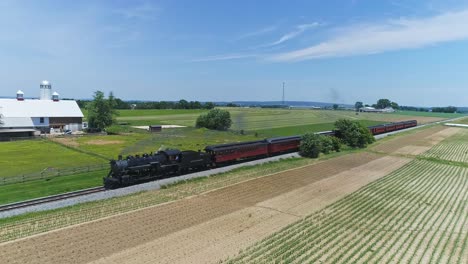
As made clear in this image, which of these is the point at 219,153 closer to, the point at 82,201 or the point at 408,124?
the point at 82,201

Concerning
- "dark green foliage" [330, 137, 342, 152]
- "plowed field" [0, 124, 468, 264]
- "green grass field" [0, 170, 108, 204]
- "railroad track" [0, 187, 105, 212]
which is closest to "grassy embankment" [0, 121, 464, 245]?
"plowed field" [0, 124, 468, 264]

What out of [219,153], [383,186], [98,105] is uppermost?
[98,105]

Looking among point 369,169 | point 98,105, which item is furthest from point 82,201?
point 98,105

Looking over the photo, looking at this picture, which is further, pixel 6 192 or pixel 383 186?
pixel 383 186

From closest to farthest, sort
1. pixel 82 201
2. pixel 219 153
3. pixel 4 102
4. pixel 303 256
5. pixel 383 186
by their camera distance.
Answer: pixel 303 256
pixel 82 201
pixel 383 186
pixel 219 153
pixel 4 102

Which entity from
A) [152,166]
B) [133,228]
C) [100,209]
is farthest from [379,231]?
[152,166]

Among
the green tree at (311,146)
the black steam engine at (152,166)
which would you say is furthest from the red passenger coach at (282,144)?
the black steam engine at (152,166)

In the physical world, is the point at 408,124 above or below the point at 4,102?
below
